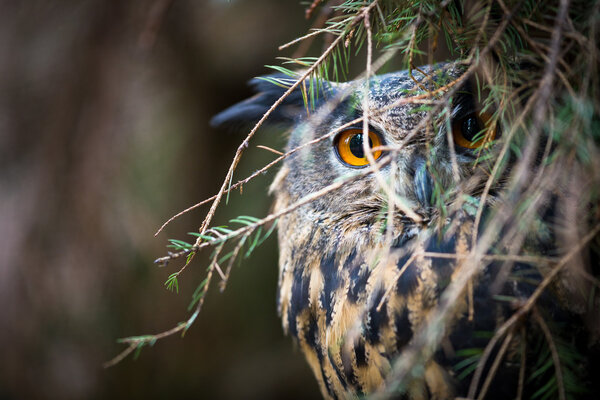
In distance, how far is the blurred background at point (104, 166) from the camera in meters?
2.13

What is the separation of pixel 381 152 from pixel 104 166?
154 centimetres

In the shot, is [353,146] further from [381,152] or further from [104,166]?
[104,166]

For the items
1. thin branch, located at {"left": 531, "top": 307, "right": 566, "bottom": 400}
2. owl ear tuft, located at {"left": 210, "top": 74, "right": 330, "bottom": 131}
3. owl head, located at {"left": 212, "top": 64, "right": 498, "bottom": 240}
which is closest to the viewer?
thin branch, located at {"left": 531, "top": 307, "right": 566, "bottom": 400}

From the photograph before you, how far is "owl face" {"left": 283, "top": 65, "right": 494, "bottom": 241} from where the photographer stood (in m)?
1.03

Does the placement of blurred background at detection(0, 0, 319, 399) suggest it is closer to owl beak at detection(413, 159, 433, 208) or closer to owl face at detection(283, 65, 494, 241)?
owl face at detection(283, 65, 494, 241)

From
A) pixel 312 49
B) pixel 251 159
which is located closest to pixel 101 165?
pixel 251 159

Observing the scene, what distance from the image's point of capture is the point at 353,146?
1.21 m

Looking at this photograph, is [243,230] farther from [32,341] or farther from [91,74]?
[32,341]

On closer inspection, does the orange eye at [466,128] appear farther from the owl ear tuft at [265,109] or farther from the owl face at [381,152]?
the owl ear tuft at [265,109]

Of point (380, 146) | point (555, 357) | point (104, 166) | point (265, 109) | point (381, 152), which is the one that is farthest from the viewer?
point (104, 166)

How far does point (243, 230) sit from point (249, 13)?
6.21ft

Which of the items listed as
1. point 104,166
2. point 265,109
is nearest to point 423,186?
point 265,109

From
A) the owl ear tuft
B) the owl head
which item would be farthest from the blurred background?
the owl head

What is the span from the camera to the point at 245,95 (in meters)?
2.52
